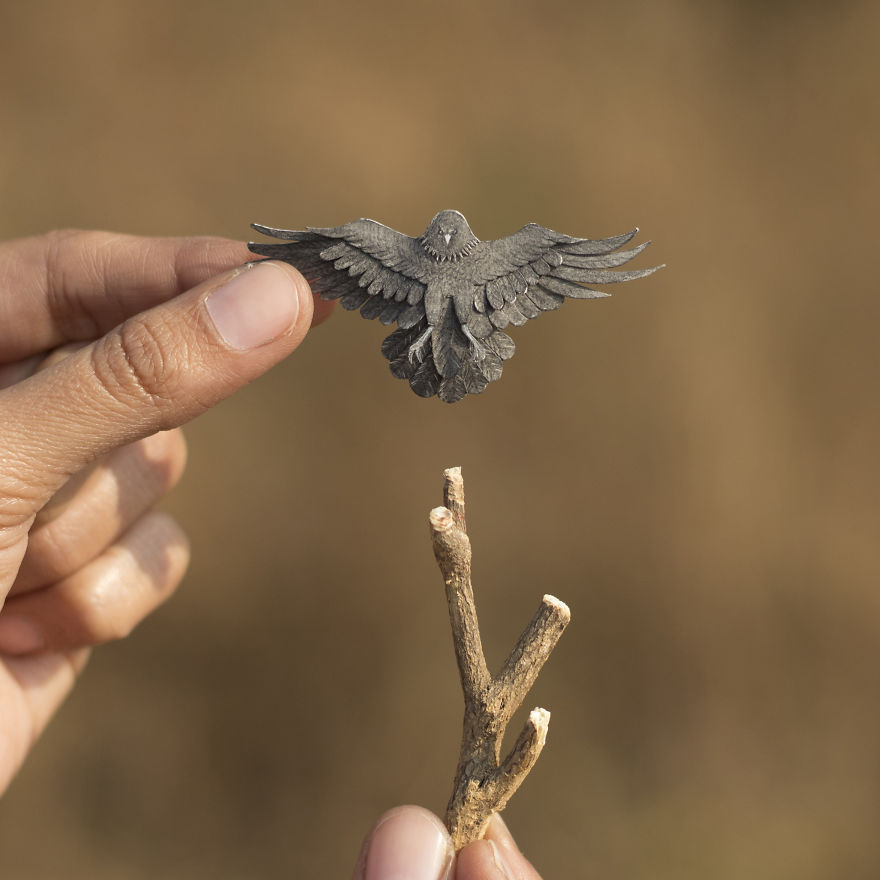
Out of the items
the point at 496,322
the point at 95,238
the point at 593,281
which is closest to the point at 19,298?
the point at 95,238

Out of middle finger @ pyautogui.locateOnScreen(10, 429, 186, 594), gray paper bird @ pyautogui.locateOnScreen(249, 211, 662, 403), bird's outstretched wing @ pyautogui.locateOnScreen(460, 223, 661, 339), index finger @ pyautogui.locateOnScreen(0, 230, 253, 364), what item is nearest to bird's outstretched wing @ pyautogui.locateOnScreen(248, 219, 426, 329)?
gray paper bird @ pyautogui.locateOnScreen(249, 211, 662, 403)

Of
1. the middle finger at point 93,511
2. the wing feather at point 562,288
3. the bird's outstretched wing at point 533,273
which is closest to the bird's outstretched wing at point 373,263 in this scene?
the bird's outstretched wing at point 533,273

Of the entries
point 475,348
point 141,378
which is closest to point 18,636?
point 141,378

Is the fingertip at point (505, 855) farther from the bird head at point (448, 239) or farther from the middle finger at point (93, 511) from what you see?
the middle finger at point (93, 511)

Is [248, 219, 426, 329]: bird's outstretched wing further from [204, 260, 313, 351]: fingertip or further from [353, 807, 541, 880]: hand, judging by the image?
[353, 807, 541, 880]: hand

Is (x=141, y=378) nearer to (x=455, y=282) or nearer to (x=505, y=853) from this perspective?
(x=455, y=282)

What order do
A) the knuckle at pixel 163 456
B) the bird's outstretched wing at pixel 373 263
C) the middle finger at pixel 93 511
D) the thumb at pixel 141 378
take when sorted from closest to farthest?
the thumb at pixel 141 378
the bird's outstretched wing at pixel 373 263
the middle finger at pixel 93 511
the knuckle at pixel 163 456

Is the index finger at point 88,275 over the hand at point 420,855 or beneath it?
over
